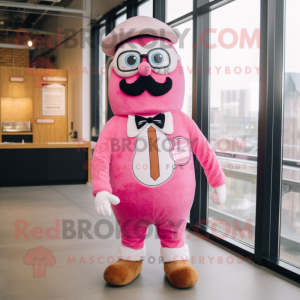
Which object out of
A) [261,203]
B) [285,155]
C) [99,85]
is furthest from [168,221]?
[99,85]

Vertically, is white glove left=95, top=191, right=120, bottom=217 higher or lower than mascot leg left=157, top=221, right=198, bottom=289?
higher

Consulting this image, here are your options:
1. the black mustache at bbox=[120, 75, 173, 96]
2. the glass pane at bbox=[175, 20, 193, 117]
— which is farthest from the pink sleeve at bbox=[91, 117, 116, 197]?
the glass pane at bbox=[175, 20, 193, 117]

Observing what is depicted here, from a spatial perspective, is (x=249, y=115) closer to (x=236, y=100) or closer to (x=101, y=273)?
(x=236, y=100)

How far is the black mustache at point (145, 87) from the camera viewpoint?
250 centimetres

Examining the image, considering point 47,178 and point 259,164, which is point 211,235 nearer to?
point 259,164

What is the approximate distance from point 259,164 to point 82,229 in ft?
6.44

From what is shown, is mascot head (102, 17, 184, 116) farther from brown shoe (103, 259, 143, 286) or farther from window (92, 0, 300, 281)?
brown shoe (103, 259, 143, 286)

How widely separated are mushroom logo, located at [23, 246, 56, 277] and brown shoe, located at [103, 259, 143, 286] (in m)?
0.55

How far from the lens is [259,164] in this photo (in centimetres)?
306

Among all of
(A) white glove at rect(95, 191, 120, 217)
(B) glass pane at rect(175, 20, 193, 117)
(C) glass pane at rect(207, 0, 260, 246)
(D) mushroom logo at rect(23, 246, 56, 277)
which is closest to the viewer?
(A) white glove at rect(95, 191, 120, 217)

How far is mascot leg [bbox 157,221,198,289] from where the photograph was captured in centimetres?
258

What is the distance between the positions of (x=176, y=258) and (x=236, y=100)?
180 centimetres

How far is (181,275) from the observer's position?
2574 mm

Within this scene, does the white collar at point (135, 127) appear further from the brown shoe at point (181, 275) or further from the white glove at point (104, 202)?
the brown shoe at point (181, 275)
